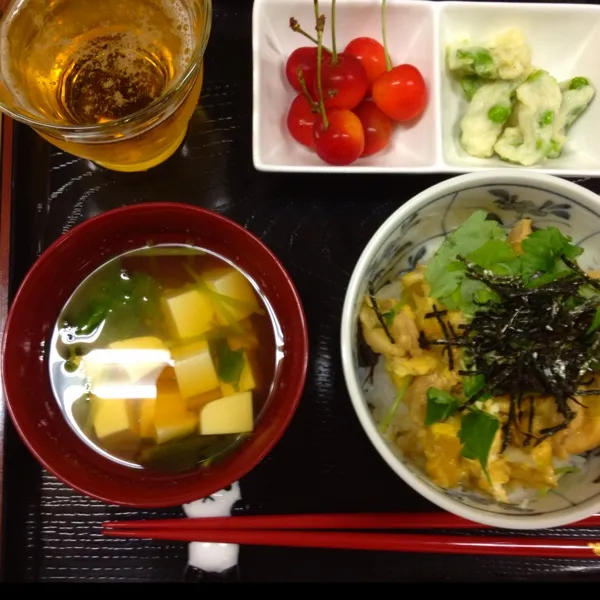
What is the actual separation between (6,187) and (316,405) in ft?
2.76

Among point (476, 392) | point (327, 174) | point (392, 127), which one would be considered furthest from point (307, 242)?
point (476, 392)

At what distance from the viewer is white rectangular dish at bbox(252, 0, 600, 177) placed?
57.7 inches

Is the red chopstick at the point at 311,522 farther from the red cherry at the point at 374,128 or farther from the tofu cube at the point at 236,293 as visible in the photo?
the red cherry at the point at 374,128

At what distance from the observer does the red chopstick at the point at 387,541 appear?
1301mm

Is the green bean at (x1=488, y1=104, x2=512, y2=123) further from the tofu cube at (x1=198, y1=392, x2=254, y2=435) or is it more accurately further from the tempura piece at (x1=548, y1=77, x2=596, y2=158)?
the tofu cube at (x1=198, y1=392, x2=254, y2=435)


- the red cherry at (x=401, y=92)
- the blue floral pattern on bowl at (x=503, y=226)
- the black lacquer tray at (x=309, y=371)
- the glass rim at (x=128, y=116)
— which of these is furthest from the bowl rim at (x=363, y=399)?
the glass rim at (x=128, y=116)

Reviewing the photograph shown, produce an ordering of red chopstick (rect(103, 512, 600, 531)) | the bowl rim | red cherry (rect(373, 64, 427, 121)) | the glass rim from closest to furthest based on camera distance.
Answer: the bowl rim
the glass rim
red chopstick (rect(103, 512, 600, 531))
red cherry (rect(373, 64, 427, 121))

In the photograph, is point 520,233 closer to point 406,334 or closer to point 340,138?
point 406,334

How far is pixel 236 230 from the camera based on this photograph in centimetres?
128

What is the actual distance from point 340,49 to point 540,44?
0.49m

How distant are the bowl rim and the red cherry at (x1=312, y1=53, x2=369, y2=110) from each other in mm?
425

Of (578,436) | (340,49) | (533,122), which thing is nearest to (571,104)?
(533,122)

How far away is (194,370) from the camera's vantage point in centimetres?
136

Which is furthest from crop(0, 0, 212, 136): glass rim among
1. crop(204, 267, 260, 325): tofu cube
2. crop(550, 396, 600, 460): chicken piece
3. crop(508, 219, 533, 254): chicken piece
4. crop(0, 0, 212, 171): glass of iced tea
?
crop(550, 396, 600, 460): chicken piece
